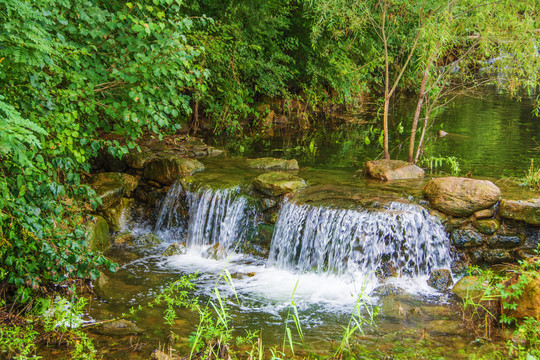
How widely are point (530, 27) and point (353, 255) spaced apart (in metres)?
4.76

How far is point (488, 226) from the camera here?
6.63 m

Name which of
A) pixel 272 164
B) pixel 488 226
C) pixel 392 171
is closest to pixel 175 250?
pixel 272 164

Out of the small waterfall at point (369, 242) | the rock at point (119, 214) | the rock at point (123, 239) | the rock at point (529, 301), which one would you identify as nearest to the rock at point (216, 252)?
the small waterfall at point (369, 242)

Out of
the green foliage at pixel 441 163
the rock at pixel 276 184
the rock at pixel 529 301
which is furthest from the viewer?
the green foliage at pixel 441 163

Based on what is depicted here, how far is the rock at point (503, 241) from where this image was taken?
6.55 metres

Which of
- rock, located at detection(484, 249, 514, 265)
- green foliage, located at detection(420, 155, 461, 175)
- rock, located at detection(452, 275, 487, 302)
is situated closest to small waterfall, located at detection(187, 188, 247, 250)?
rock, located at detection(452, 275, 487, 302)

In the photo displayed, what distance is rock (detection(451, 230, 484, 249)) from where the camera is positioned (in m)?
6.66

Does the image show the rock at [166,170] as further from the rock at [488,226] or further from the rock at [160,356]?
the rock at [488,226]

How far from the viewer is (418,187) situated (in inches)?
316

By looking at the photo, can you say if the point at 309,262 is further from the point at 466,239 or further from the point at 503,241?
the point at 503,241

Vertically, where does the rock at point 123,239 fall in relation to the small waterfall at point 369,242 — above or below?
below

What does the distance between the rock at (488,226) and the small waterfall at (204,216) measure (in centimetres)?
373

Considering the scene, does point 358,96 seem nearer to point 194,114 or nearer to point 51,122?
point 194,114

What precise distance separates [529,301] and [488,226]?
2251 mm
